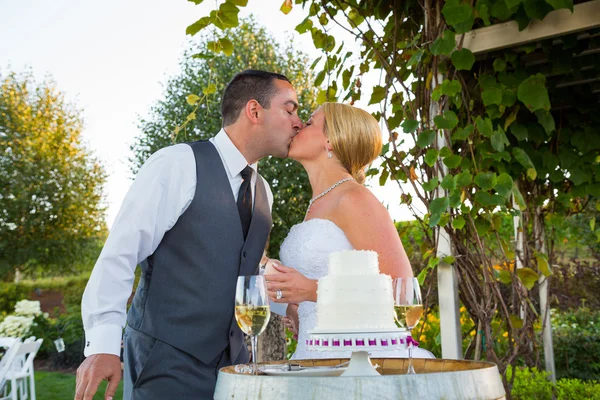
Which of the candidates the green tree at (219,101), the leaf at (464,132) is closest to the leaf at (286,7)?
the leaf at (464,132)

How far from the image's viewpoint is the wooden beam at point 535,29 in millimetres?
2473

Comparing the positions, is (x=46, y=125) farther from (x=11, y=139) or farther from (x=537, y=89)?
(x=537, y=89)

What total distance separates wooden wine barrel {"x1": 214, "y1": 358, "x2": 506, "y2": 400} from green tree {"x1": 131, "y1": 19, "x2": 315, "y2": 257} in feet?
35.5

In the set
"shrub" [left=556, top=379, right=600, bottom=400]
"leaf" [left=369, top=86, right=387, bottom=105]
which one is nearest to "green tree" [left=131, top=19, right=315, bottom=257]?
"shrub" [left=556, top=379, right=600, bottom=400]

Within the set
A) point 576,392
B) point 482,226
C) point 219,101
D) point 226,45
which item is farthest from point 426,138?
point 219,101

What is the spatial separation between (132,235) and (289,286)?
548mm

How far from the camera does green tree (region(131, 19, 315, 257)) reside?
12500mm

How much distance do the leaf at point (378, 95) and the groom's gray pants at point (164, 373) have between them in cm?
168

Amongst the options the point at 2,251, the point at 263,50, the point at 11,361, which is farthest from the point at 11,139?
the point at 11,361

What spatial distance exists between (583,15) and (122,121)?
40.6ft

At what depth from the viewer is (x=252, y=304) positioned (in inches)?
58.6

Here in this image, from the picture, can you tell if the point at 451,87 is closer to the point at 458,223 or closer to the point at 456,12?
the point at 456,12

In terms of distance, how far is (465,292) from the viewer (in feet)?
9.69

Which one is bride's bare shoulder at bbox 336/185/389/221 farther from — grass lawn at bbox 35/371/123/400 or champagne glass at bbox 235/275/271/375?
grass lawn at bbox 35/371/123/400
